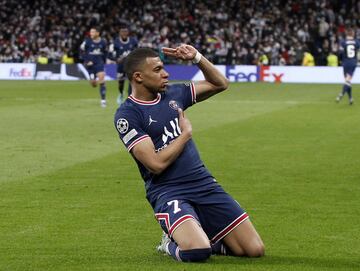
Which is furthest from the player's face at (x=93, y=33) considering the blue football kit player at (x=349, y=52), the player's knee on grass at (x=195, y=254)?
the player's knee on grass at (x=195, y=254)

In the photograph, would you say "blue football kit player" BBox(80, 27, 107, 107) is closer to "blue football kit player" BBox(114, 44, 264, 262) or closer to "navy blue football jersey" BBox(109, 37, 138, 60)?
"navy blue football jersey" BBox(109, 37, 138, 60)

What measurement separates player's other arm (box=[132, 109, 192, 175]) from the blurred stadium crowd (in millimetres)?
41367

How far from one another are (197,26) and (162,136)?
47.8 meters

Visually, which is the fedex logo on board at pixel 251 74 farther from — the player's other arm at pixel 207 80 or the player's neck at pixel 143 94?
the player's neck at pixel 143 94

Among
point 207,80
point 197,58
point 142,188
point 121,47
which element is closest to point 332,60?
point 121,47

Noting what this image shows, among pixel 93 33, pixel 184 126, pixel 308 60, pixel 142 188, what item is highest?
pixel 184 126

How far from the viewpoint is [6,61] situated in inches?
2082

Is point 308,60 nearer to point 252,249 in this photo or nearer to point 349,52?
point 349,52

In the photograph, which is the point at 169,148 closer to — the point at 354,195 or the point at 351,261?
the point at 351,261

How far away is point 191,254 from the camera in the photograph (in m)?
7.79

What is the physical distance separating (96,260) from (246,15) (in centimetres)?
4861

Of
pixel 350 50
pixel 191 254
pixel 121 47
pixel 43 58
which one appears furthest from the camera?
pixel 43 58

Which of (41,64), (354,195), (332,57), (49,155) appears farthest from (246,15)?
(354,195)

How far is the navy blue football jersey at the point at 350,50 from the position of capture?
31.4 metres
